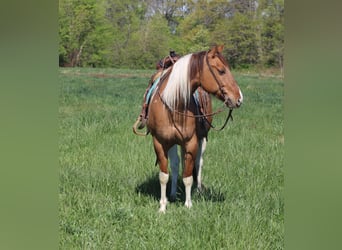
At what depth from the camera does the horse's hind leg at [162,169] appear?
134 cm

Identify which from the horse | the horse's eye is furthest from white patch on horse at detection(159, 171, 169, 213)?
the horse's eye

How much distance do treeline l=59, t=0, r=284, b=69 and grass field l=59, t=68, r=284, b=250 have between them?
0.06m

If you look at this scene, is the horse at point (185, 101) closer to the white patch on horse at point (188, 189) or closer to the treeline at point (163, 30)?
the white patch on horse at point (188, 189)

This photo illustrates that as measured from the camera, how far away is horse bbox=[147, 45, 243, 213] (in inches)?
49.6

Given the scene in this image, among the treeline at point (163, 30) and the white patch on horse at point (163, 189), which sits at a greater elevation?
the treeline at point (163, 30)

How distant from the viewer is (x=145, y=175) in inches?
59.1

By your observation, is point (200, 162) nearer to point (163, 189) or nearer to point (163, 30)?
point (163, 189)

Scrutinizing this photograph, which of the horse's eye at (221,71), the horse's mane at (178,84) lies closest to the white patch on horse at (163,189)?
the horse's mane at (178,84)

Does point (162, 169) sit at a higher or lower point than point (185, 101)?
lower

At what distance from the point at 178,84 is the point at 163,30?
27 cm


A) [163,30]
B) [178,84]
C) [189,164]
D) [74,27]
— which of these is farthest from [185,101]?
[74,27]
